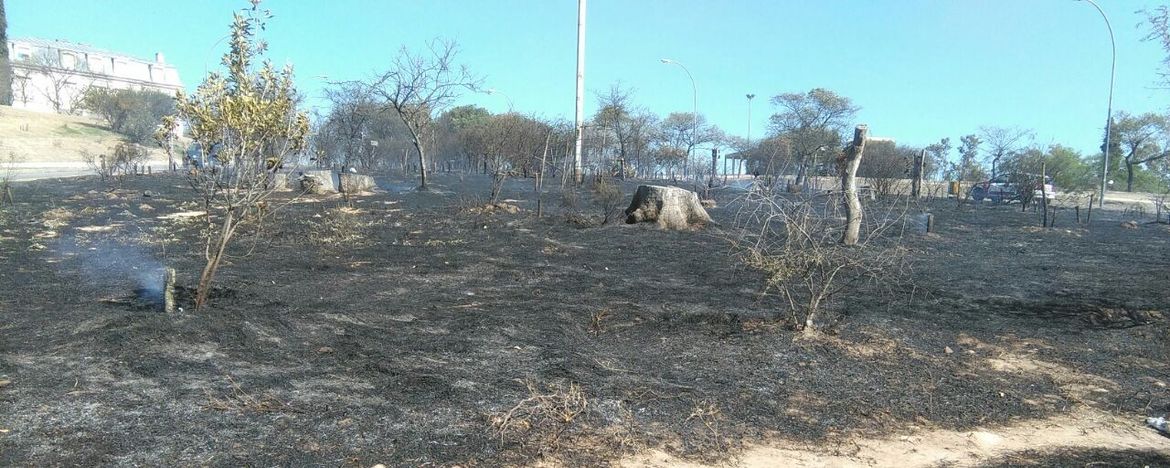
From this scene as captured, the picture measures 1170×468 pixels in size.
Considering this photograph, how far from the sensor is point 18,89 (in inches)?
2478

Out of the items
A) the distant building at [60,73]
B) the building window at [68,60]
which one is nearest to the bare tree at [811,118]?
the distant building at [60,73]

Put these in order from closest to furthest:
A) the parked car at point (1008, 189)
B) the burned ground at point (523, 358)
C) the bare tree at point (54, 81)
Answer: the burned ground at point (523, 358), the parked car at point (1008, 189), the bare tree at point (54, 81)

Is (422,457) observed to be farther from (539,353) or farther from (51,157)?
(51,157)

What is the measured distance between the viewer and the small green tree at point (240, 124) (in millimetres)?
5188

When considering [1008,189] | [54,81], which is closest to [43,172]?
[1008,189]

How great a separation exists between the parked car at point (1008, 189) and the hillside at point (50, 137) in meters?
46.7

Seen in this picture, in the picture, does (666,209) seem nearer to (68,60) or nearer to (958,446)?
(958,446)

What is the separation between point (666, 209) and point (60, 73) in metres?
82.5

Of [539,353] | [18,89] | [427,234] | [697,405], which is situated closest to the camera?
[697,405]

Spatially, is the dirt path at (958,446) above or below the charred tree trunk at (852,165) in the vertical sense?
below

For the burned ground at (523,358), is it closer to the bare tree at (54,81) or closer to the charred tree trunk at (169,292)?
the charred tree trunk at (169,292)

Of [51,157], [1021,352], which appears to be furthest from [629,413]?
[51,157]

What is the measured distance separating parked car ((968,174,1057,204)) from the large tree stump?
41.0 feet

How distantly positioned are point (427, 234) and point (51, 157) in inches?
1740
